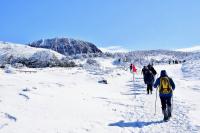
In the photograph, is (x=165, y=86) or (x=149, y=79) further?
(x=149, y=79)

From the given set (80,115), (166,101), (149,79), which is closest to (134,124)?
(166,101)

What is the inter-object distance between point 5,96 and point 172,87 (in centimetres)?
703

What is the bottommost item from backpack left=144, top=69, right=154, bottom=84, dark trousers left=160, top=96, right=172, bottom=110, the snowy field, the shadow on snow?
the shadow on snow

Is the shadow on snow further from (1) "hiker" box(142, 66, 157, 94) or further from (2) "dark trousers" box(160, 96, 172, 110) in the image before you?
(1) "hiker" box(142, 66, 157, 94)

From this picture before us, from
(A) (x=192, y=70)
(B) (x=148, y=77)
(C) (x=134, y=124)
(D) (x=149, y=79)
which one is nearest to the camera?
(C) (x=134, y=124)

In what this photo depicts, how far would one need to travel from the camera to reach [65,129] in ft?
40.1

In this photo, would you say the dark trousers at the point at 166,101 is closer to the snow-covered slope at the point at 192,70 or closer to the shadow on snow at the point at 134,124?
the shadow on snow at the point at 134,124

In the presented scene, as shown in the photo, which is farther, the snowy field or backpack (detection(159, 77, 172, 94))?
backpack (detection(159, 77, 172, 94))

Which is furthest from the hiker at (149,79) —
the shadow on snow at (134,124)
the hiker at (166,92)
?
the shadow on snow at (134,124)

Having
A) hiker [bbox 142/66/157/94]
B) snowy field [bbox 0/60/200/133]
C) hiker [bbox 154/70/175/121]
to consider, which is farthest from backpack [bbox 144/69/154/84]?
hiker [bbox 154/70/175/121]

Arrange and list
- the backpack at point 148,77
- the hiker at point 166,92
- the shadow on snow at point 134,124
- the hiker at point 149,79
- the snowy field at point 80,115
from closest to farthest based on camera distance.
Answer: the snowy field at point 80,115
the shadow on snow at point 134,124
the hiker at point 166,92
the hiker at point 149,79
the backpack at point 148,77

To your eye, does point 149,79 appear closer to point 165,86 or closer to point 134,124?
point 165,86

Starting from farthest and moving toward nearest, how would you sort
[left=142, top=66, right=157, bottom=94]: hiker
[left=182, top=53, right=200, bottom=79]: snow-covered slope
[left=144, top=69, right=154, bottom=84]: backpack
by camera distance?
[left=182, top=53, right=200, bottom=79]: snow-covered slope
[left=144, top=69, right=154, bottom=84]: backpack
[left=142, top=66, right=157, bottom=94]: hiker

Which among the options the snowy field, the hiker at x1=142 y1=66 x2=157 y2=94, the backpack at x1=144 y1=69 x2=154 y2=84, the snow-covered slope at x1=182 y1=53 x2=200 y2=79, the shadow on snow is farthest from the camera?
the snow-covered slope at x1=182 y1=53 x2=200 y2=79
